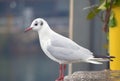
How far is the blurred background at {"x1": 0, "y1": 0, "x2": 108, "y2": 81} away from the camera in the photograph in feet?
6.09

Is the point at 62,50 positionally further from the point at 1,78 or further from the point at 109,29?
the point at 1,78

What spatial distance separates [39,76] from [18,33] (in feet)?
0.83

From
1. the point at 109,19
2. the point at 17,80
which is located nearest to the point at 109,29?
the point at 109,19

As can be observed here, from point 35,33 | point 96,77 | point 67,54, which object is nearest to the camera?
point 67,54

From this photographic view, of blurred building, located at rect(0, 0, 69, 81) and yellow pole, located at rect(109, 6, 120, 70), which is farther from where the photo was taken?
blurred building, located at rect(0, 0, 69, 81)

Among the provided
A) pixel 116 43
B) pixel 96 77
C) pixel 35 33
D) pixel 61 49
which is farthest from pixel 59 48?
pixel 35 33

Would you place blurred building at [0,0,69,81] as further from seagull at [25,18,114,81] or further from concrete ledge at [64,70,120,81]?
seagull at [25,18,114,81]

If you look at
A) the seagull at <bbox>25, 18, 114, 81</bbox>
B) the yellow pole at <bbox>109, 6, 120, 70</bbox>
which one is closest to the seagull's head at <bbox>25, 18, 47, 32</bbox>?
the seagull at <bbox>25, 18, 114, 81</bbox>

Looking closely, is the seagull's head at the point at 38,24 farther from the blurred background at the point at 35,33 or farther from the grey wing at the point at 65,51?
the blurred background at the point at 35,33

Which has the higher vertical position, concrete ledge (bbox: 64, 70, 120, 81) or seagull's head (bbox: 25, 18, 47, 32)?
seagull's head (bbox: 25, 18, 47, 32)

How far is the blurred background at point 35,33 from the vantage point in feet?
6.09

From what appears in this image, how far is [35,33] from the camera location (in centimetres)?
188

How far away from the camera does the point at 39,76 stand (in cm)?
190

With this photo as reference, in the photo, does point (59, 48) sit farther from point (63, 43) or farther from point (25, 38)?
point (25, 38)
